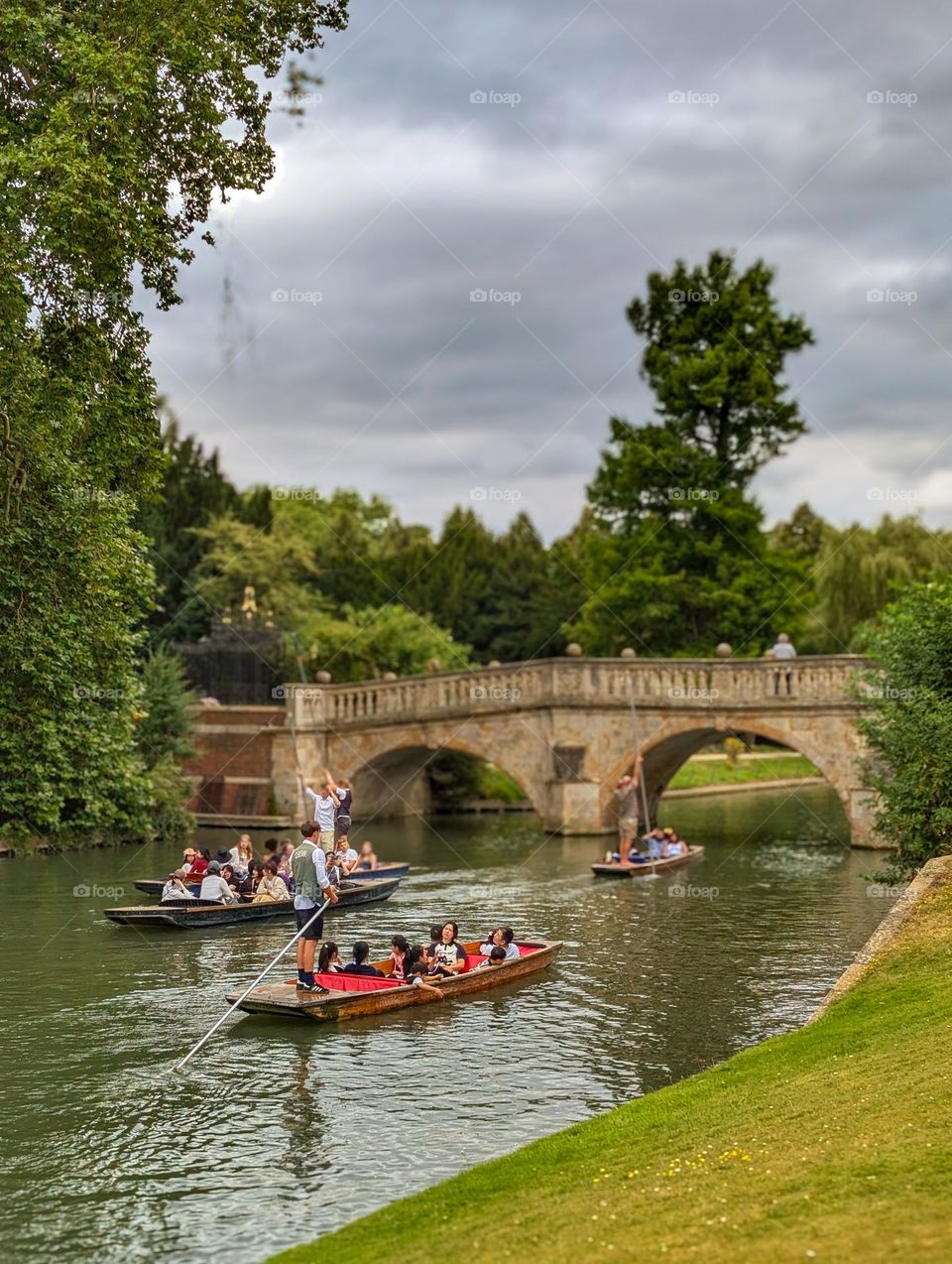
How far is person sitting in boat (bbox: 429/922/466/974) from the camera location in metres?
17.8

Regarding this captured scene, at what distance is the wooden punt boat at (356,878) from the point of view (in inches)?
1009

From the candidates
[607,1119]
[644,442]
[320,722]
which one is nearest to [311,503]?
[644,442]

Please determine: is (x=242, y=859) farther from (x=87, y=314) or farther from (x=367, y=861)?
(x=87, y=314)

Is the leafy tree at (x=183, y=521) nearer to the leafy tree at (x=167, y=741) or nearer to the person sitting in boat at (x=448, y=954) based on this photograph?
the leafy tree at (x=167, y=741)

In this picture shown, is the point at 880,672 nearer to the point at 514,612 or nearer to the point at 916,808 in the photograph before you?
the point at 916,808

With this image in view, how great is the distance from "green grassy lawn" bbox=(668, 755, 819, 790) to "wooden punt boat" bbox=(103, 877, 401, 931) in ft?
81.8

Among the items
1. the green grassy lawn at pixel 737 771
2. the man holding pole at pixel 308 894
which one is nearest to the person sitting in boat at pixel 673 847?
the man holding pole at pixel 308 894

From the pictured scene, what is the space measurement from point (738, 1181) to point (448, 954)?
991cm

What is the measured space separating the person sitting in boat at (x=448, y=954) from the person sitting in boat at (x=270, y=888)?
20.7 ft

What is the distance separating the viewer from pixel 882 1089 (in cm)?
1002

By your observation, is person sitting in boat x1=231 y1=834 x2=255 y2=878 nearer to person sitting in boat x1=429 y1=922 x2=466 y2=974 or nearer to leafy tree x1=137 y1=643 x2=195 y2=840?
person sitting in boat x1=429 y1=922 x2=466 y2=974

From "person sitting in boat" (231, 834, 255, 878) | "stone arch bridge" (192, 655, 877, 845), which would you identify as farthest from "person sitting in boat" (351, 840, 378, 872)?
"stone arch bridge" (192, 655, 877, 845)

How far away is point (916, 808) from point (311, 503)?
5898 centimetres

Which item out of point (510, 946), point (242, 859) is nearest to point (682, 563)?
Result: point (242, 859)
